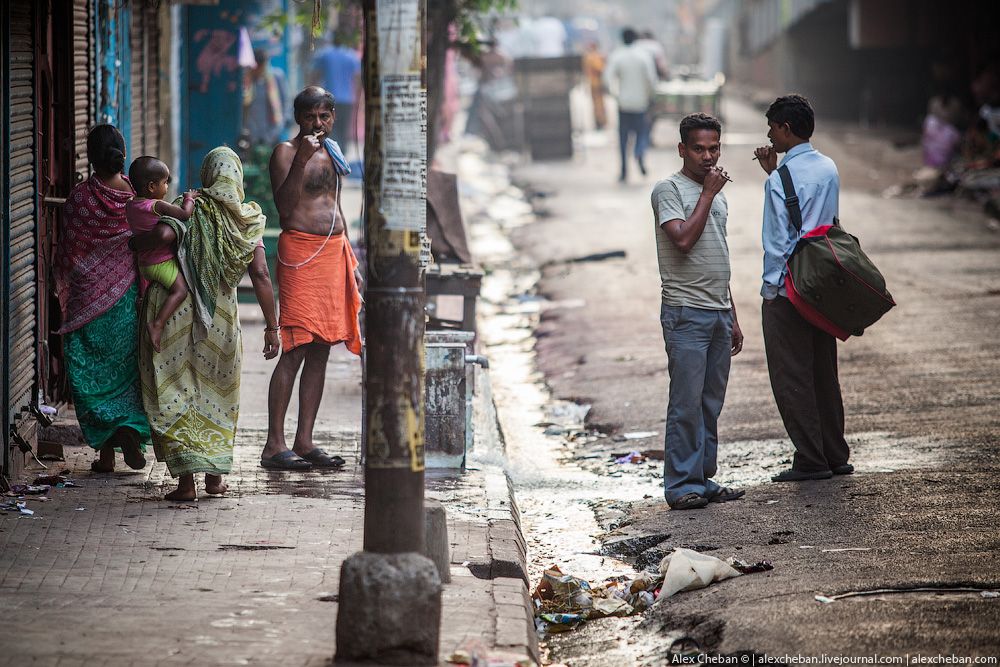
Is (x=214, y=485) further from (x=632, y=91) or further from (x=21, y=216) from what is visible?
(x=632, y=91)

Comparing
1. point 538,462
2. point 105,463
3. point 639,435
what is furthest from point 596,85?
point 105,463

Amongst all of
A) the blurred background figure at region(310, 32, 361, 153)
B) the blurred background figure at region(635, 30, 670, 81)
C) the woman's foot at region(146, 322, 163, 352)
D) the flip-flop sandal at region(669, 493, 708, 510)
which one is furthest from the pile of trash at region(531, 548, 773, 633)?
the blurred background figure at region(635, 30, 670, 81)

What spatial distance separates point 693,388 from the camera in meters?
6.64

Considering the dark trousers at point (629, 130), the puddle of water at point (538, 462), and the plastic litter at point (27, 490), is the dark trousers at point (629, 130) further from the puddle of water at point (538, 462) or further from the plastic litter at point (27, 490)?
the plastic litter at point (27, 490)

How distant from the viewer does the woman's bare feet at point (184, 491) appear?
21.1 ft

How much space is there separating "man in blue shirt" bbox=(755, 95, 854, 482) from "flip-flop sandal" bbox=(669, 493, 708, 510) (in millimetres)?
583

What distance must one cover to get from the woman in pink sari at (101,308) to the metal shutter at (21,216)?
296mm

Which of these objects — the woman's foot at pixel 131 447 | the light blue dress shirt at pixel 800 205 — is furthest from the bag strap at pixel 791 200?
the woman's foot at pixel 131 447

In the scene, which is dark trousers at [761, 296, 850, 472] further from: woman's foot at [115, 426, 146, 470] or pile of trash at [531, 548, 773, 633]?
woman's foot at [115, 426, 146, 470]

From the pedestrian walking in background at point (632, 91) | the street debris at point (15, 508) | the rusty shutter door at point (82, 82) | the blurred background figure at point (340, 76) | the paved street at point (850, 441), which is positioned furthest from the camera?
the pedestrian walking in background at point (632, 91)

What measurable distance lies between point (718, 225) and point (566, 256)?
885 centimetres

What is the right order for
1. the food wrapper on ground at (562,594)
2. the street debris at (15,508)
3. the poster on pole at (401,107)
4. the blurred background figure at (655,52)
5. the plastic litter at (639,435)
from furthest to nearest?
the blurred background figure at (655,52)
the plastic litter at (639,435)
the street debris at (15,508)
the food wrapper on ground at (562,594)
the poster on pole at (401,107)

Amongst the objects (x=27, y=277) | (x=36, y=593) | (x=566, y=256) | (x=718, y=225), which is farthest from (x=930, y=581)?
(x=566, y=256)

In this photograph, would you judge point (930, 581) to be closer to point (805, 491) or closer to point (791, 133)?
point (805, 491)
